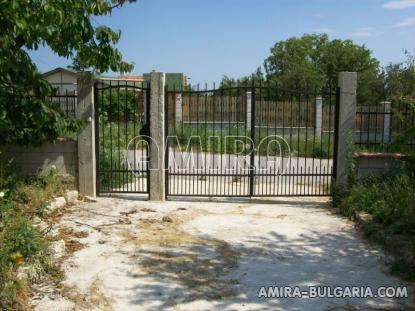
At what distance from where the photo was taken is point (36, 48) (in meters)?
7.18

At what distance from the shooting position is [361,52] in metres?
57.5

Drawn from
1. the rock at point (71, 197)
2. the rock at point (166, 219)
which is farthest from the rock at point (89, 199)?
the rock at point (166, 219)

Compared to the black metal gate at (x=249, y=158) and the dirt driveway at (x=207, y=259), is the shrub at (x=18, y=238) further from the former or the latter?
the black metal gate at (x=249, y=158)

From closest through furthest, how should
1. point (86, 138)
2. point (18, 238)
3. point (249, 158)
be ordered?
1. point (18, 238)
2. point (86, 138)
3. point (249, 158)

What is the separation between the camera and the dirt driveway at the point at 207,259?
4.54 metres

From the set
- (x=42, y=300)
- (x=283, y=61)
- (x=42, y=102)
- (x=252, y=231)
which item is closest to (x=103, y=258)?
(x=42, y=300)

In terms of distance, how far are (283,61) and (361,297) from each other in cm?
6270

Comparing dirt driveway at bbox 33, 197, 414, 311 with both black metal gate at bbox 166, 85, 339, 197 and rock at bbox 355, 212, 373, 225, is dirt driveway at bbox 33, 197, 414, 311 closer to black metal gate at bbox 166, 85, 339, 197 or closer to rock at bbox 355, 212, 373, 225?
rock at bbox 355, 212, 373, 225

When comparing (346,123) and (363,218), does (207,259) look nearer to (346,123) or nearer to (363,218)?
(363,218)

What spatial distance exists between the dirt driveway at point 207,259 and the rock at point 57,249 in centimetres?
15

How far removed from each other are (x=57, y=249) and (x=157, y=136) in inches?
140

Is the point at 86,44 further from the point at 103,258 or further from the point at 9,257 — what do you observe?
the point at 9,257

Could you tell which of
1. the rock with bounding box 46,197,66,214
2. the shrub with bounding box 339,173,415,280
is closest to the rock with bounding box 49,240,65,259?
the rock with bounding box 46,197,66,214

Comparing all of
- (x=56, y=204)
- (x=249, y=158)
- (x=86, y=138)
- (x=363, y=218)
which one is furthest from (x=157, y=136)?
(x=249, y=158)
